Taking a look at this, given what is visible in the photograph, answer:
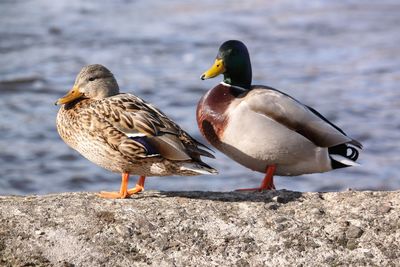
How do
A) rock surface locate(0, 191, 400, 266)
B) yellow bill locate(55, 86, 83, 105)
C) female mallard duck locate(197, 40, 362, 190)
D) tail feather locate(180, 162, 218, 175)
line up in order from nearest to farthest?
rock surface locate(0, 191, 400, 266)
tail feather locate(180, 162, 218, 175)
yellow bill locate(55, 86, 83, 105)
female mallard duck locate(197, 40, 362, 190)

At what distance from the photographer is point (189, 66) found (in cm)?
1196

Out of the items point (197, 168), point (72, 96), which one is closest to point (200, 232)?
point (197, 168)

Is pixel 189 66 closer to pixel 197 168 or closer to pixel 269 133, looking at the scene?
pixel 269 133

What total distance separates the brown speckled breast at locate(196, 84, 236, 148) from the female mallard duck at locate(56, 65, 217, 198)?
31 centimetres

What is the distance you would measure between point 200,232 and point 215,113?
3.37 feet

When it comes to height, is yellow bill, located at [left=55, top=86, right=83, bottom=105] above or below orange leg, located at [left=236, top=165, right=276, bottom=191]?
above

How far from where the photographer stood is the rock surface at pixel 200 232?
13.2 feet

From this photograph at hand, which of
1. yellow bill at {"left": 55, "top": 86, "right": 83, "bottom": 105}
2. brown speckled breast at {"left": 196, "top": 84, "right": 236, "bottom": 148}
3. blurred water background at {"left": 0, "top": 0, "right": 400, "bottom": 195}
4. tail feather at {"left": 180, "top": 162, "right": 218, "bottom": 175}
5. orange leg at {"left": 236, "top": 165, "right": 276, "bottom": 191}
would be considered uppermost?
yellow bill at {"left": 55, "top": 86, "right": 83, "bottom": 105}

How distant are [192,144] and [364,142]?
4.62m

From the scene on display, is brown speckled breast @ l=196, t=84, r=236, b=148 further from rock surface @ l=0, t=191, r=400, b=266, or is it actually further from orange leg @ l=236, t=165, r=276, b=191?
rock surface @ l=0, t=191, r=400, b=266

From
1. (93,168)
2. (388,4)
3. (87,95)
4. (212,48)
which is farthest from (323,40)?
(87,95)

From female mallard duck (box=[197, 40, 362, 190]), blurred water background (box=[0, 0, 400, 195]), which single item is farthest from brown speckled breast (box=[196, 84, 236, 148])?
blurred water background (box=[0, 0, 400, 195])

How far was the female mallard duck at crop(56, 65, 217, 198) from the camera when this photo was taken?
178 inches

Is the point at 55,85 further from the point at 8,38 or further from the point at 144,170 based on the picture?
the point at 144,170
